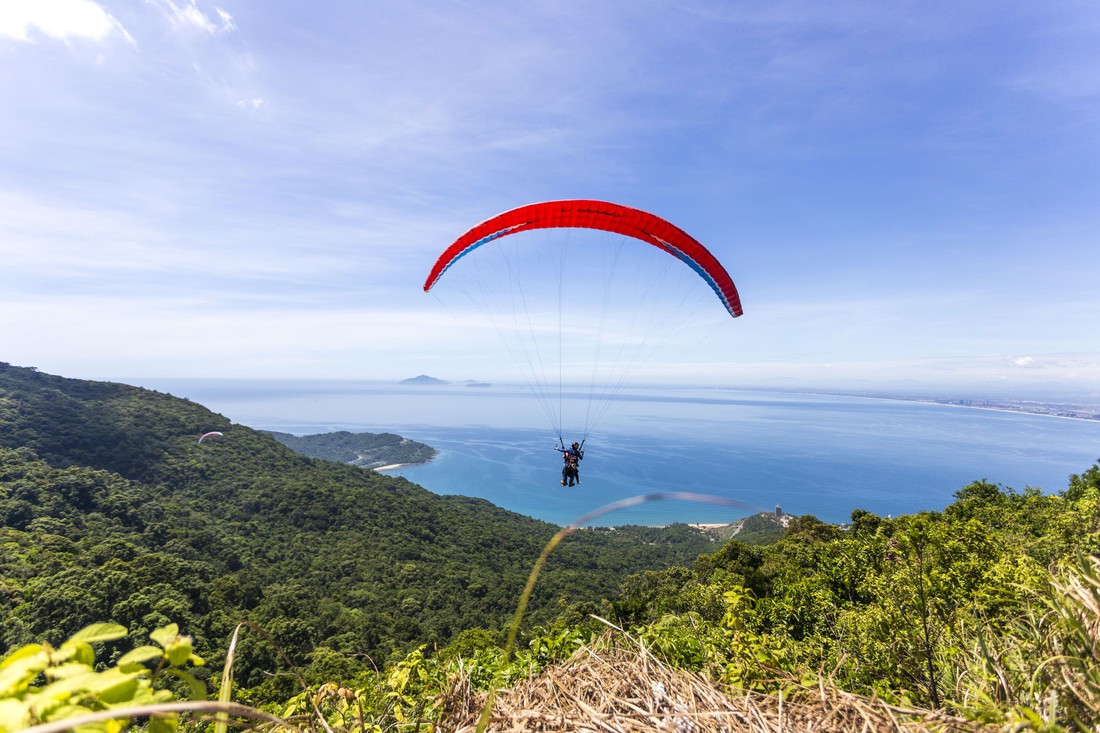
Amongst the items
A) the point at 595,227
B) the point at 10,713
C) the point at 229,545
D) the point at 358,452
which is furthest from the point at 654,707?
the point at 358,452

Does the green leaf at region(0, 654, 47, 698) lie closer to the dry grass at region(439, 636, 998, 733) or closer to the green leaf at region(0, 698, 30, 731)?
the green leaf at region(0, 698, 30, 731)

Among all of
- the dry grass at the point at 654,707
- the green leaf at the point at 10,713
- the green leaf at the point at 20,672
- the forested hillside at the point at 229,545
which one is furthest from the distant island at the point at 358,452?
the green leaf at the point at 10,713

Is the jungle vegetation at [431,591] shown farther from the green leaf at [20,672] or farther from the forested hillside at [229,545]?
the forested hillside at [229,545]

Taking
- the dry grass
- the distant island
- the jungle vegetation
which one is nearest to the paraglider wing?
the jungle vegetation

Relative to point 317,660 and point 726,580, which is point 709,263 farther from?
point 317,660

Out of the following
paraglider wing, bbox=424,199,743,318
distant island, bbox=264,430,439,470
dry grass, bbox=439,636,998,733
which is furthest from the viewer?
distant island, bbox=264,430,439,470

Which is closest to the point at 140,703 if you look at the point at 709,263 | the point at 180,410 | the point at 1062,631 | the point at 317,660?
the point at 1062,631
